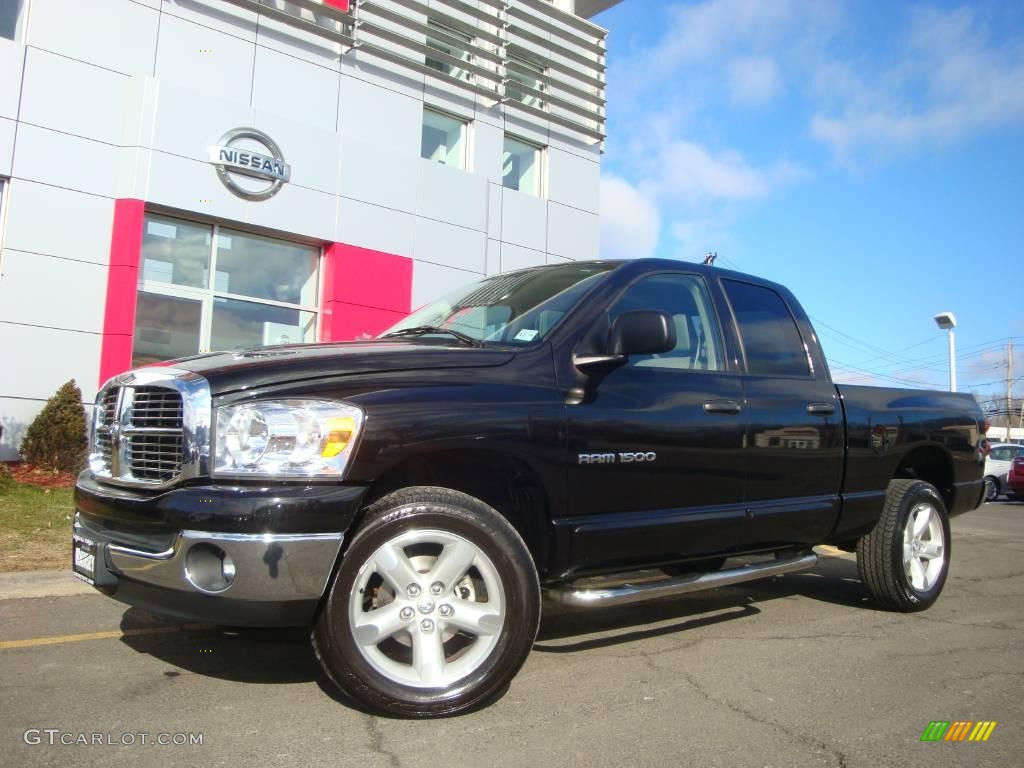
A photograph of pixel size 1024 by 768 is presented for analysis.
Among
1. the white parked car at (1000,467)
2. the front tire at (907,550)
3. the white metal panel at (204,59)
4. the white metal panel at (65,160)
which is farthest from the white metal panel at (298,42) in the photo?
the white parked car at (1000,467)

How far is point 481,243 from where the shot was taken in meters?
15.0

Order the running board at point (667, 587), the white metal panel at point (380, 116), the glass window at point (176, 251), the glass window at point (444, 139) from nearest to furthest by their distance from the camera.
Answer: the running board at point (667, 587) < the glass window at point (176, 251) < the white metal panel at point (380, 116) < the glass window at point (444, 139)

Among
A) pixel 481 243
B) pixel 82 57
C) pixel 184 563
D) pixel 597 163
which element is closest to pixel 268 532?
pixel 184 563

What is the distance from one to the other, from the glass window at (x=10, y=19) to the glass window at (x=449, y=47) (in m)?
6.41

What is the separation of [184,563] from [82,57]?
10616 millimetres

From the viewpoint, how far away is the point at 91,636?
405 centimetres

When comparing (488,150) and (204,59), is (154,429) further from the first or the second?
(488,150)

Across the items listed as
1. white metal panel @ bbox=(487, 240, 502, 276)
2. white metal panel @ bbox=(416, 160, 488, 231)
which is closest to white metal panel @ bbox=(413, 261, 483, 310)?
white metal panel @ bbox=(487, 240, 502, 276)

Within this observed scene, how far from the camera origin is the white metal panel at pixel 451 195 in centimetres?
1421

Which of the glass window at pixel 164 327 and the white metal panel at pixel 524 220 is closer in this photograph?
the glass window at pixel 164 327

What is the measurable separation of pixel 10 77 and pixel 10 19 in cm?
91

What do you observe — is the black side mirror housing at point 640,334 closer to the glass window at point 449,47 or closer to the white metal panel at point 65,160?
the white metal panel at point 65,160

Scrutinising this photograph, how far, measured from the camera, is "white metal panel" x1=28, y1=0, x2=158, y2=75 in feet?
34.9

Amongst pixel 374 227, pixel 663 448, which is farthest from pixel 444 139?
pixel 663 448
